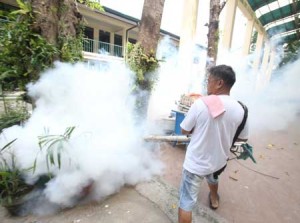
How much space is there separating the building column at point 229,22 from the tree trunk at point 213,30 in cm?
364

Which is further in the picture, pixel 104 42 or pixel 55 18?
pixel 104 42

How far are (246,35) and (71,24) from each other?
1155cm

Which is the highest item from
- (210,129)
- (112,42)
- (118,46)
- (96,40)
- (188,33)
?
(112,42)

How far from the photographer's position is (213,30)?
5.40 m

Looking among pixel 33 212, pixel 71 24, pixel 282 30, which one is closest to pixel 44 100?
pixel 71 24

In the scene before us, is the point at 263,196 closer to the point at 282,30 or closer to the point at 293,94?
the point at 293,94

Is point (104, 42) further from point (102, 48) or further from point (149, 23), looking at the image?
point (149, 23)

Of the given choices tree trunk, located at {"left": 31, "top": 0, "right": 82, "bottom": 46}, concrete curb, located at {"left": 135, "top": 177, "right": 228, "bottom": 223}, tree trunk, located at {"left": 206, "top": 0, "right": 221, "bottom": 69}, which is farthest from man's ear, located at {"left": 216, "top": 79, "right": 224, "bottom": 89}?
tree trunk, located at {"left": 206, "top": 0, "right": 221, "bottom": 69}

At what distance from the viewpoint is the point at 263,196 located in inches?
117

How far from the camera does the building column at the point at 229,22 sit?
839 cm

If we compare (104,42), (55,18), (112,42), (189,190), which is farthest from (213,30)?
(112,42)

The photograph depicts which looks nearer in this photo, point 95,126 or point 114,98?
point 95,126

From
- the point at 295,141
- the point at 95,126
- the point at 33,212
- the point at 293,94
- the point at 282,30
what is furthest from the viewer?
the point at 282,30

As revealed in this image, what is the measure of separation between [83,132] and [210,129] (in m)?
1.61
